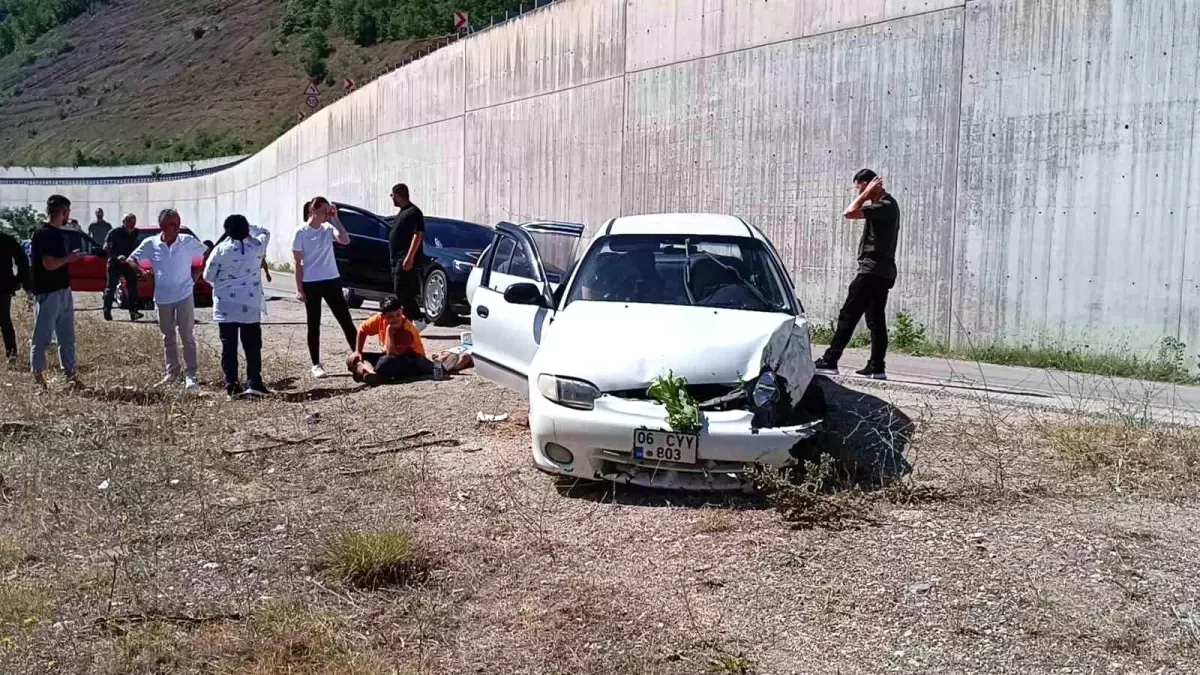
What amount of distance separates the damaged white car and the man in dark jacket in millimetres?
10233

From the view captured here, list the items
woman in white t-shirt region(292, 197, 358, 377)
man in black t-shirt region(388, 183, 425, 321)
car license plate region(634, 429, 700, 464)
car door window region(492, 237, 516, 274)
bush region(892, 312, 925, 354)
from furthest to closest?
bush region(892, 312, 925, 354), man in black t-shirt region(388, 183, 425, 321), woman in white t-shirt region(292, 197, 358, 377), car door window region(492, 237, 516, 274), car license plate region(634, 429, 700, 464)

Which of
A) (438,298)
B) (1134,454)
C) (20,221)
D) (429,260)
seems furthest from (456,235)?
(20,221)

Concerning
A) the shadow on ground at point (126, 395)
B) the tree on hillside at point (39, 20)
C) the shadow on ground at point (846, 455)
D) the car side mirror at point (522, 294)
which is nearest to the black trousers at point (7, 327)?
the shadow on ground at point (126, 395)

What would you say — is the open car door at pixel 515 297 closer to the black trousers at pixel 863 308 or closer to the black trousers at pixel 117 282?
the black trousers at pixel 863 308

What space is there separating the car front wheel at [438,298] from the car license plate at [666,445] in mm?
8350

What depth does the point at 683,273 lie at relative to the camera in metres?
7.14

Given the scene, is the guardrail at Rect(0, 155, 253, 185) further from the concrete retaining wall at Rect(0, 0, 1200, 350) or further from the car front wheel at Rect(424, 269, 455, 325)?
the car front wheel at Rect(424, 269, 455, 325)

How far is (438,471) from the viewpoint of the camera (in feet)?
22.1

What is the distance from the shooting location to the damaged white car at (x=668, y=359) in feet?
18.8

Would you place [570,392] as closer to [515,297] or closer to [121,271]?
[515,297]

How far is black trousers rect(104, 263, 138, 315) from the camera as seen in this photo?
1593cm

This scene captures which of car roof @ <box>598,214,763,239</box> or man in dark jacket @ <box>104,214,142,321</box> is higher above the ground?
car roof @ <box>598,214,763,239</box>

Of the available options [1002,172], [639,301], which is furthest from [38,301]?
[1002,172]

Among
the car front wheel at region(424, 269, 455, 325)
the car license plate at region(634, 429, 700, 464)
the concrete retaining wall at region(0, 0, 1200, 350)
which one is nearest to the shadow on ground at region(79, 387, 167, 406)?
the car front wheel at region(424, 269, 455, 325)
